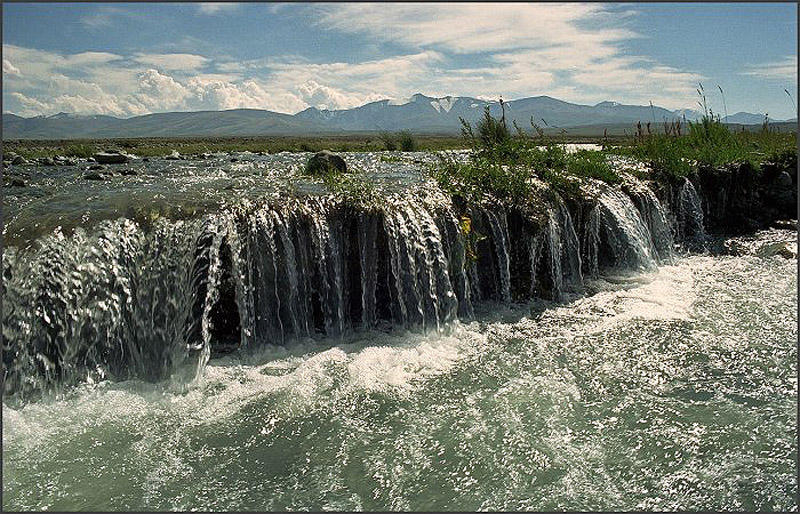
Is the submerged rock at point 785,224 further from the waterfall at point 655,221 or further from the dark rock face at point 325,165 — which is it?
the dark rock face at point 325,165

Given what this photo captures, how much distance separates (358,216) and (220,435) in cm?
532

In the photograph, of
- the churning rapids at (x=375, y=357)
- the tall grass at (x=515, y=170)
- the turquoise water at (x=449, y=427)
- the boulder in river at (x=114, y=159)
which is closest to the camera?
the turquoise water at (x=449, y=427)

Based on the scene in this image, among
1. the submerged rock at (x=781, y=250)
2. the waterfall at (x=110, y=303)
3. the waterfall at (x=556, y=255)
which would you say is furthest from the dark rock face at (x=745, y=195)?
the waterfall at (x=110, y=303)

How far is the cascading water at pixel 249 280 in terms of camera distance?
8.66 m

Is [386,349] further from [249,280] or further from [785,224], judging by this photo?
[785,224]

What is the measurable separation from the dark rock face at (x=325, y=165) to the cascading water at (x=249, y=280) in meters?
3.48

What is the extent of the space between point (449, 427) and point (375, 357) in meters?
2.49

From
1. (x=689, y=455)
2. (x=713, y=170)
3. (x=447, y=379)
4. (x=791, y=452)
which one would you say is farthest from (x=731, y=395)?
(x=713, y=170)

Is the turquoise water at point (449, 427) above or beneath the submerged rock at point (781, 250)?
beneath

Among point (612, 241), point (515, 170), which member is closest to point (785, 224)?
point (612, 241)

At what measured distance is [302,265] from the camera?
10578mm

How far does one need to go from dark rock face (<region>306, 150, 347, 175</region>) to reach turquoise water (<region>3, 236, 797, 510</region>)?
6.12 metres

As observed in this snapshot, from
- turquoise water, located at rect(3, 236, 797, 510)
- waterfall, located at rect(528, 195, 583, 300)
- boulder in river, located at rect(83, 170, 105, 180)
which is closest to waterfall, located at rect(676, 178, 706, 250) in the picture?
waterfall, located at rect(528, 195, 583, 300)

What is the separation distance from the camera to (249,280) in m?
10.0
